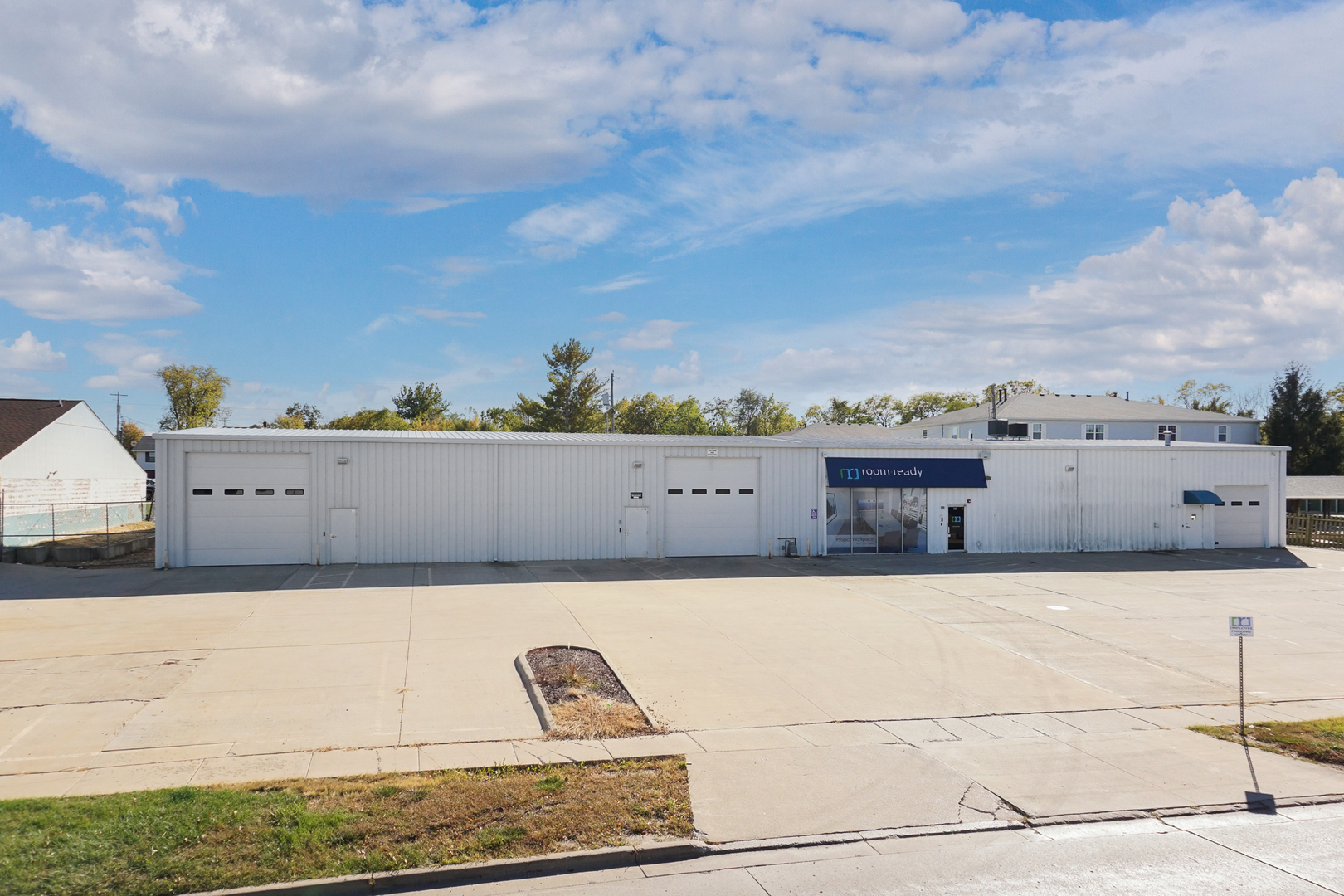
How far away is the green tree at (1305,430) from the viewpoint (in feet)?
188

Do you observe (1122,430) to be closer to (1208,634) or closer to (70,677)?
(1208,634)

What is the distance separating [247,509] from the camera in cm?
2375

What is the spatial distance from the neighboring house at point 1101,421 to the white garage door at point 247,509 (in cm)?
4243

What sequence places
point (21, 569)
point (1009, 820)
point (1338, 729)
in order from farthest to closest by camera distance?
1. point (21, 569)
2. point (1338, 729)
3. point (1009, 820)

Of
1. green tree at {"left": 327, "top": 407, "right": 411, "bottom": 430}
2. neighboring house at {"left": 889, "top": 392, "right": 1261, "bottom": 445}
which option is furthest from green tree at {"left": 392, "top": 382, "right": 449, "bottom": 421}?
neighboring house at {"left": 889, "top": 392, "right": 1261, "bottom": 445}

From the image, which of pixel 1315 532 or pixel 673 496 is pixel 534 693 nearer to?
pixel 673 496

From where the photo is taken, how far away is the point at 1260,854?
678 cm

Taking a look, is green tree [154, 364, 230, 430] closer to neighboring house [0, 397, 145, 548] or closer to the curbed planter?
neighboring house [0, 397, 145, 548]

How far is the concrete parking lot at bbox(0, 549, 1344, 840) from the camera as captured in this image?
8.22 m

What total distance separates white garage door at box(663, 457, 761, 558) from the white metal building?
6 centimetres

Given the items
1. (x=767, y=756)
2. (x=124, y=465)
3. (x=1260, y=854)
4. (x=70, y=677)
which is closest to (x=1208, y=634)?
(x=1260, y=854)

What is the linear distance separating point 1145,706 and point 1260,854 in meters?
4.58

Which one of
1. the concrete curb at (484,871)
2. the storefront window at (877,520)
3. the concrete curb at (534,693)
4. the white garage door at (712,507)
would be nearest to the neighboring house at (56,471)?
the white garage door at (712,507)

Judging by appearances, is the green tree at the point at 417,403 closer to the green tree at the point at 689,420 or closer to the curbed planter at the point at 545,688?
the green tree at the point at 689,420
